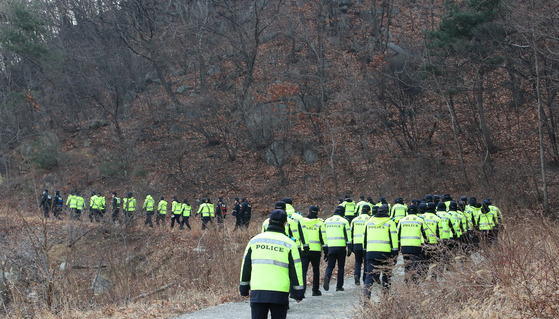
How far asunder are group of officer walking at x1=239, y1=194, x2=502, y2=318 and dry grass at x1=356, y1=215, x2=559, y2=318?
1.34ft

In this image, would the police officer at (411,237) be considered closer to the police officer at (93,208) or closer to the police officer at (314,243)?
the police officer at (314,243)

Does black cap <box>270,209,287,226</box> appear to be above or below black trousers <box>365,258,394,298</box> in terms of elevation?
above

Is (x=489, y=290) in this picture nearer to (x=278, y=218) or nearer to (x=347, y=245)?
(x=278, y=218)

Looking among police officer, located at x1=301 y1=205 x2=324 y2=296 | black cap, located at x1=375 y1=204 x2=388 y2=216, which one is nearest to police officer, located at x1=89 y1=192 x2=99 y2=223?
police officer, located at x1=301 y1=205 x2=324 y2=296

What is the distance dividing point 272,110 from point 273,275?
30.9m

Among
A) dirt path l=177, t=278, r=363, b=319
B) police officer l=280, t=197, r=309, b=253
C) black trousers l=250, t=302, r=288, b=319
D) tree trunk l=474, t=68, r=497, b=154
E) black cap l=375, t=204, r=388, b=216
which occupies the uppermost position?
tree trunk l=474, t=68, r=497, b=154

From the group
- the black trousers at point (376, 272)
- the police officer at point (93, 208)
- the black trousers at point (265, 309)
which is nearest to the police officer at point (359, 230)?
the black trousers at point (376, 272)

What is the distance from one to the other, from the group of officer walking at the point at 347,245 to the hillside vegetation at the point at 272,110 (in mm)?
4094

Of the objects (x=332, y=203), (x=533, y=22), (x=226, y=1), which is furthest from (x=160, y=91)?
(x=533, y=22)

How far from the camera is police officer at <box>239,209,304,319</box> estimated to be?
6230 mm

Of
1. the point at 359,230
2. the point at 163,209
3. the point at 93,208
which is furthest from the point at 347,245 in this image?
the point at 93,208

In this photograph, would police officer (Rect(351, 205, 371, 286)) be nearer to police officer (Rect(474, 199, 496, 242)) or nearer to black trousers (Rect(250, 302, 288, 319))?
police officer (Rect(474, 199, 496, 242))

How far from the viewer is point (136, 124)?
1716 inches

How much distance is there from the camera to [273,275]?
6266 mm
